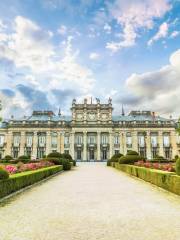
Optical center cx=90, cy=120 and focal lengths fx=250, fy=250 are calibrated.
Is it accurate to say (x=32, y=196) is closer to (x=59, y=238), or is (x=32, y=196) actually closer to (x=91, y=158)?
(x=59, y=238)

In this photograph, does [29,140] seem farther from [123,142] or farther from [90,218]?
[90,218]

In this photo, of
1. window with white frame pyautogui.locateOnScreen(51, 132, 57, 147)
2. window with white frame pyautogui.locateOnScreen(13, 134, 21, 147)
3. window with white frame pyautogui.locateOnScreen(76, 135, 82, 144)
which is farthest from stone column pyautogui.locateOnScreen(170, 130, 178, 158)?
window with white frame pyautogui.locateOnScreen(13, 134, 21, 147)

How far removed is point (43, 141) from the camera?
6656cm

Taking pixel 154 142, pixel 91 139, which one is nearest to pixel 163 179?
pixel 91 139

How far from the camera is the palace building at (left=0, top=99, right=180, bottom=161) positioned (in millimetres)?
65250

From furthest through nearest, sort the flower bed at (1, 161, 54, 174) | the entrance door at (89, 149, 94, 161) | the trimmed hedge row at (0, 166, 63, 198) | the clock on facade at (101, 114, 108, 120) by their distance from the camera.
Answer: the clock on facade at (101, 114, 108, 120) < the entrance door at (89, 149, 94, 161) < the flower bed at (1, 161, 54, 174) < the trimmed hedge row at (0, 166, 63, 198)

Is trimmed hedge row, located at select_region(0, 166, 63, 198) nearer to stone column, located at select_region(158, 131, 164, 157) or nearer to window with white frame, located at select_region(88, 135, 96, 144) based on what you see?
window with white frame, located at select_region(88, 135, 96, 144)

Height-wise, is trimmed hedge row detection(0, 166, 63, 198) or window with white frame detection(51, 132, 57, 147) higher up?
window with white frame detection(51, 132, 57, 147)

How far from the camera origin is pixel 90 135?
65812 mm

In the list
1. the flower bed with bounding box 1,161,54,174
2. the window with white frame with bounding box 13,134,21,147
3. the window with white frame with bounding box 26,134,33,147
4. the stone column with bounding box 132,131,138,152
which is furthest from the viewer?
the window with white frame with bounding box 26,134,33,147

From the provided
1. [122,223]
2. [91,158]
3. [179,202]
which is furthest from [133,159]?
[91,158]

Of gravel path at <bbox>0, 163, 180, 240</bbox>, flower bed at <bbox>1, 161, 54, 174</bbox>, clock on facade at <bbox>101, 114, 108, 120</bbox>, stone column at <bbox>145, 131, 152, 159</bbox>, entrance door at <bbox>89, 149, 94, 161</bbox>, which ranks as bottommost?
gravel path at <bbox>0, 163, 180, 240</bbox>

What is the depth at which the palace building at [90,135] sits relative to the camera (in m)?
65.2

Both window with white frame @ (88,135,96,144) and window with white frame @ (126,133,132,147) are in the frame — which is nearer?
window with white frame @ (88,135,96,144)
